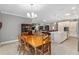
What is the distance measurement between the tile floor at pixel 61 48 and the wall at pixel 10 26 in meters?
0.19

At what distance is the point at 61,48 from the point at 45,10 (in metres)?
1.02

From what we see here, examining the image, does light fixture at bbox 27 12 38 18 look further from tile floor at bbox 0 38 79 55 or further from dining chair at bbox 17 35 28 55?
tile floor at bbox 0 38 79 55

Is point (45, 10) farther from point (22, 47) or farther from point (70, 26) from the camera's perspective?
point (22, 47)

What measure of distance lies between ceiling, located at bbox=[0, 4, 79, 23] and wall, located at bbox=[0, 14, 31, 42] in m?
0.11

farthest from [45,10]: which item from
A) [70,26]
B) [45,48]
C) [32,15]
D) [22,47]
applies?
[22,47]

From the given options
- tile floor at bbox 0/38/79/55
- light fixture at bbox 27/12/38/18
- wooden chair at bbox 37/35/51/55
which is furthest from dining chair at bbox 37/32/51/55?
light fixture at bbox 27/12/38/18

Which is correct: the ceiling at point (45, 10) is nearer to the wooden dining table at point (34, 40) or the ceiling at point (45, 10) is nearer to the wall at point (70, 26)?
the wall at point (70, 26)

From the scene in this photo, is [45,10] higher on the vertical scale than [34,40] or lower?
higher

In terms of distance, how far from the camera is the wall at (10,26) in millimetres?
2756

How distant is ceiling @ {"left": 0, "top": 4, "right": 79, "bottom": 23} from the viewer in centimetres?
270

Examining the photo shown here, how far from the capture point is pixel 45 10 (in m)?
2.77

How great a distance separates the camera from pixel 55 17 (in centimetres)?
286
